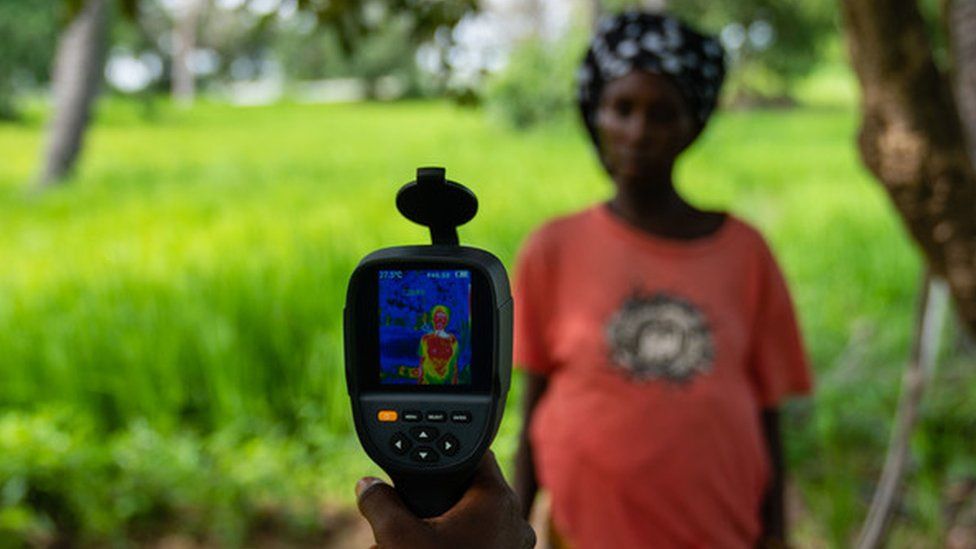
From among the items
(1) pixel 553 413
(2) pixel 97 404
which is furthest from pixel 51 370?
(1) pixel 553 413

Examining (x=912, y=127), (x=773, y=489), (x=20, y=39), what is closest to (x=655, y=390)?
(x=773, y=489)

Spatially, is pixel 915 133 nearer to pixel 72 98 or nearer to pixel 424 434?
pixel 424 434

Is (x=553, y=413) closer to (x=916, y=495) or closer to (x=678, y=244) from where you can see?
(x=678, y=244)

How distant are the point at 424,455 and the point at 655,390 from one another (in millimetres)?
976

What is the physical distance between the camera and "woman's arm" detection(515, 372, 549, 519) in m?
1.60

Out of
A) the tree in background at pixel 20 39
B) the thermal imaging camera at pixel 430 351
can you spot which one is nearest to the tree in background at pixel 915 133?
the thermal imaging camera at pixel 430 351

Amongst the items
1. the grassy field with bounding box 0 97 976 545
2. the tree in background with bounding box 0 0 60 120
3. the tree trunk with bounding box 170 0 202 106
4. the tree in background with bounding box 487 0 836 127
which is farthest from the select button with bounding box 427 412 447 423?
the tree trunk with bounding box 170 0 202 106

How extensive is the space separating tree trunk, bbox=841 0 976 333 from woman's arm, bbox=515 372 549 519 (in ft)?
2.59

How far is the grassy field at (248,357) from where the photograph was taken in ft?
11.1

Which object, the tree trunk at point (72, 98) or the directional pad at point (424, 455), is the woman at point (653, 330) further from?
the tree trunk at point (72, 98)

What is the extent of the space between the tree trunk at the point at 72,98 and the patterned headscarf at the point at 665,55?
33.4 feet

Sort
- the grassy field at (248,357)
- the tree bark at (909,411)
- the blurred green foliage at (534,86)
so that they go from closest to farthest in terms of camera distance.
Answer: the tree bark at (909,411)
the grassy field at (248,357)
the blurred green foliage at (534,86)

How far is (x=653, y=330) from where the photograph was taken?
54.5 inches

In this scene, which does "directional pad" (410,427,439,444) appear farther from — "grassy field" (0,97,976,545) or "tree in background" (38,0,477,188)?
"grassy field" (0,97,976,545)
